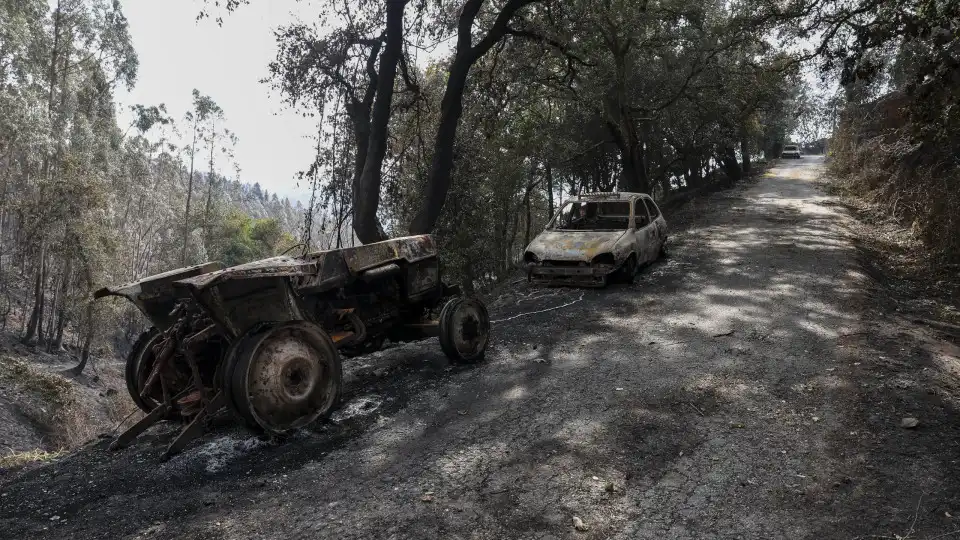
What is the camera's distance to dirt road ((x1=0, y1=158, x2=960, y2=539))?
11.3 ft

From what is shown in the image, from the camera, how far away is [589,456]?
166 inches

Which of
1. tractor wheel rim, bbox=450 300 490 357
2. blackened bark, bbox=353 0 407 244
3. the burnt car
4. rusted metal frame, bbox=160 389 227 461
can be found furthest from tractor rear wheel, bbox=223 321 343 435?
blackened bark, bbox=353 0 407 244

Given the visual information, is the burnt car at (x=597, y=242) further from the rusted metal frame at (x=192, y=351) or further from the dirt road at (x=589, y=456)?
the rusted metal frame at (x=192, y=351)

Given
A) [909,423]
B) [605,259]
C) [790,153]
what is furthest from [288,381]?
[790,153]

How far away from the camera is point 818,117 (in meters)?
78.1

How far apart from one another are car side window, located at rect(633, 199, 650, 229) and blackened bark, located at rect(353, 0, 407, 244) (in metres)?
5.15

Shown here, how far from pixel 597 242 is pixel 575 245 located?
1.30 feet

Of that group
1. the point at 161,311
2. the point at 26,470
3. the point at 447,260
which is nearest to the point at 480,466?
the point at 161,311

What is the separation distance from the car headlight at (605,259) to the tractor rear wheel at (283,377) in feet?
20.3

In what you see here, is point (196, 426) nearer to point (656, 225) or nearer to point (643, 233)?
point (643, 233)

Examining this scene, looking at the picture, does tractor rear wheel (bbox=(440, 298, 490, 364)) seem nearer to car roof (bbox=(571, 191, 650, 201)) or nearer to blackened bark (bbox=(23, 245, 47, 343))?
car roof (bbox=(571, 191, 650, 201))

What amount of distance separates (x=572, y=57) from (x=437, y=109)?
6.79 metres

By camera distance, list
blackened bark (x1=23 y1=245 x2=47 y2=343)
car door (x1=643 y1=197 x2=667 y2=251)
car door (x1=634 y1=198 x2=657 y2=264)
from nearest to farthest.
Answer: car door (x1=634 y1=198 x2=657 y2=264) → car door (x1=643 y1=197 x2=667 y2=251) → blackened bark (x1=23 y1=245 x2=47 y2=343)

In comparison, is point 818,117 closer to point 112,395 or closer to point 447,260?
point 447,260
